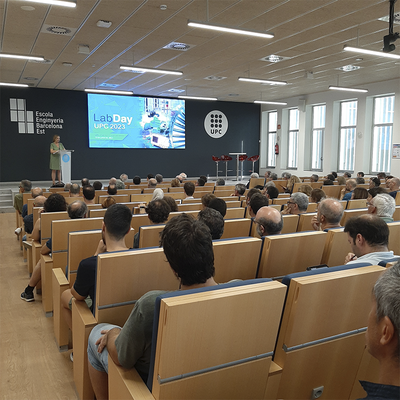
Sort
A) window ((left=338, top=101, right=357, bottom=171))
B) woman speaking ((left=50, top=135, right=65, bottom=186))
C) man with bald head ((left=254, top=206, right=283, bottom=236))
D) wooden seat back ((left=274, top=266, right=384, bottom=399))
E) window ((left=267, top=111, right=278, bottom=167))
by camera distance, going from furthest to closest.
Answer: window ((left=267, top=111, right=278, bottom=167))
window ((left=338, top=101, right=357, bottom=171))
woman speaking ((left=50, top=135, right=65, bottom=186))
man with bald head ((left=254, top=206, right=283, bottom=236))
wooden seat back ((left=274, top=266, right=384, bottom=399))

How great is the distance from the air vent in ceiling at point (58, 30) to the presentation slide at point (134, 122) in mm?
6988

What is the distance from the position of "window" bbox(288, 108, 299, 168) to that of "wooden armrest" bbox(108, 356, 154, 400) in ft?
51.8

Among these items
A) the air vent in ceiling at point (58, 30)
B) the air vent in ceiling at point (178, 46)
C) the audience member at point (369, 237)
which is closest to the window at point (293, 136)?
the air vent in ceiling at point (178, 46)

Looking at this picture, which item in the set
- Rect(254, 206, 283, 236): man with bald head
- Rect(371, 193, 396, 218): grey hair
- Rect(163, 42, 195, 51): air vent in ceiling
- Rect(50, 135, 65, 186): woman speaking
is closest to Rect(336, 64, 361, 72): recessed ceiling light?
Rect(163, 42, 195, 51): air vent in ceiling

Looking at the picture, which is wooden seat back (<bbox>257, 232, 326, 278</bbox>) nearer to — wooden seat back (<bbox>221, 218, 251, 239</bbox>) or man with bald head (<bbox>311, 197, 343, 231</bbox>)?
man with bald head (<bbox>311, 197, 343, 231</bbox>)

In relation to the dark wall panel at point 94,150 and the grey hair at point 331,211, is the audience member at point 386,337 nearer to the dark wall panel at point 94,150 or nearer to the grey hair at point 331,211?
the grey hair at point 331,211

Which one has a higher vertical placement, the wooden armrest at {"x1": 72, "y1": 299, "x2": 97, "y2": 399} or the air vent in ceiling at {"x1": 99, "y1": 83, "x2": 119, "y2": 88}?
the air vent in ceiling at {"x1": 99, "y1": 83, "x2": 119, "y2": 88}

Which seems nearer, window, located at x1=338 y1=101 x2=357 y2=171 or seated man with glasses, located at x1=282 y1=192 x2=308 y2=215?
seated man with glasses, located at x1=282 y1=192 x2=308 y2=215

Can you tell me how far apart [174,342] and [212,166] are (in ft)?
52.3

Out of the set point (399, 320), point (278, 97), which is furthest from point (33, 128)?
point (399, 320)

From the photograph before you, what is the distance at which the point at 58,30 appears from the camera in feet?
23.0

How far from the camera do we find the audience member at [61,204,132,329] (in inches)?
89.8

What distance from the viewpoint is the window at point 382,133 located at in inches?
484

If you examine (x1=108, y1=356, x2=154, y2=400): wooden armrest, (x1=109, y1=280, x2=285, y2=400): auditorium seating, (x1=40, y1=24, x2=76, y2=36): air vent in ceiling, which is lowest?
(x1=108, y1=356, x2=154, y2=400): wooden armrest
